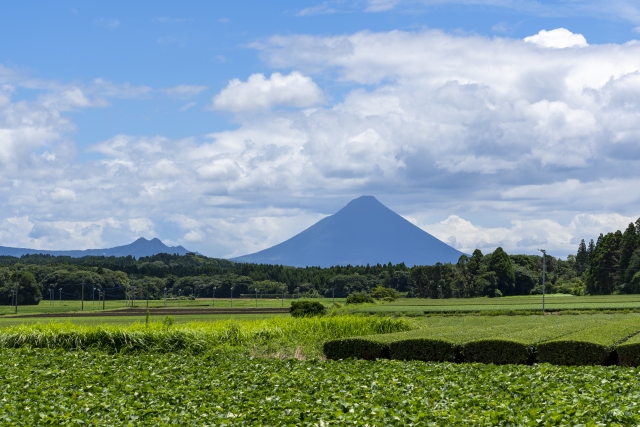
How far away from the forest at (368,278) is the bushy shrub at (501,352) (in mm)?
72826

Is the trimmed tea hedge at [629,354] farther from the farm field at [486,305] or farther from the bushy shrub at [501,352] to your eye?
the farm field at [486,305]

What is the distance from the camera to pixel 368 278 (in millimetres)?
131125

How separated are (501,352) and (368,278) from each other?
115 meters

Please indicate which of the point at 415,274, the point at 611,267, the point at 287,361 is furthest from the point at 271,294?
the point at 287,361

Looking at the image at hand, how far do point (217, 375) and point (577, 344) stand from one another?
29.5ft

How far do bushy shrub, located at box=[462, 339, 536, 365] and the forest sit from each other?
239 feet

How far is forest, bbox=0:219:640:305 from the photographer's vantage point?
91125mm

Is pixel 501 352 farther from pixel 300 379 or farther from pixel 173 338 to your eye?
pixel 173 338

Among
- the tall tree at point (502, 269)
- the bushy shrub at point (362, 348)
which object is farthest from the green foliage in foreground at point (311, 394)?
the tall tree at point (502, 269)

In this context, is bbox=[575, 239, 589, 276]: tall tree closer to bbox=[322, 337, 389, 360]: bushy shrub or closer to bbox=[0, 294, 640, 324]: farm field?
bbox=[0, 294, 640, 324]: farm field

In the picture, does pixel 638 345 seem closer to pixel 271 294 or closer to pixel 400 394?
pixel 400 394

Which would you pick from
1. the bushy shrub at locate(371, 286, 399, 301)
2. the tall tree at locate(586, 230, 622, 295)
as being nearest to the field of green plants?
the bushy shrub at locate(371, 286, 399, 301)

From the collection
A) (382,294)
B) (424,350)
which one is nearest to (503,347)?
(424,350)

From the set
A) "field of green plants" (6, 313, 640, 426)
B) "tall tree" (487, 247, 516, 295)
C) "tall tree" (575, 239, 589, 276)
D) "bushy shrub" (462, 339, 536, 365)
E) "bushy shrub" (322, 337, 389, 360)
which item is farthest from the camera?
"tall tree" (575, 239, 589, 276)
